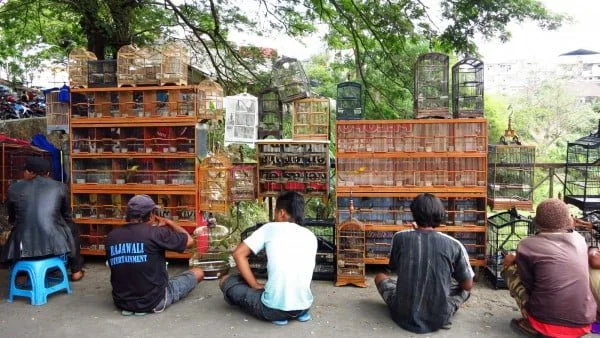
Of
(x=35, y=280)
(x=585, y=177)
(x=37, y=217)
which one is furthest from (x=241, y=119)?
(x=585, y=177)

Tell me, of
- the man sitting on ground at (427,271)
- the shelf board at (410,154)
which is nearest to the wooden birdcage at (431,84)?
the shelf board at (410,154)

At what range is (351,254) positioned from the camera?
553 cm

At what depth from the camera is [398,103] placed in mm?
10250

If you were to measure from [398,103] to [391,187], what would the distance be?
16.0 ft

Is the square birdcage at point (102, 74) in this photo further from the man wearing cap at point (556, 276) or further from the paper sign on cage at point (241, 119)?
the man wearing cap at point (556, 276)

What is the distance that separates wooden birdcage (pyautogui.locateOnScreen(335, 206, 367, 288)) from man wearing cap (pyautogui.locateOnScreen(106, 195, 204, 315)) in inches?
69.8

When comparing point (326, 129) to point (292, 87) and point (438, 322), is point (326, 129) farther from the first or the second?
point (438, 322)

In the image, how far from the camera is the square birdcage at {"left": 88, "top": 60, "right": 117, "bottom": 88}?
6418mm

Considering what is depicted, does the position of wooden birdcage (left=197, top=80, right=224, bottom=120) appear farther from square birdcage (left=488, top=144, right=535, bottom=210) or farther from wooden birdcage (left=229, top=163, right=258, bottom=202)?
square birdcage (left=488, top=144, right=535, bottom=210)

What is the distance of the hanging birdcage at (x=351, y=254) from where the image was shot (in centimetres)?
547

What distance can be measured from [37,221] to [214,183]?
201 cm

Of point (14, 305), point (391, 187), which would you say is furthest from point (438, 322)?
point (14, 305)

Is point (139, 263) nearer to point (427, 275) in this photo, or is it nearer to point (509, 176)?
point (427, 275)

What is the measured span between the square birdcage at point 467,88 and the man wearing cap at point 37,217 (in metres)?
4.57
